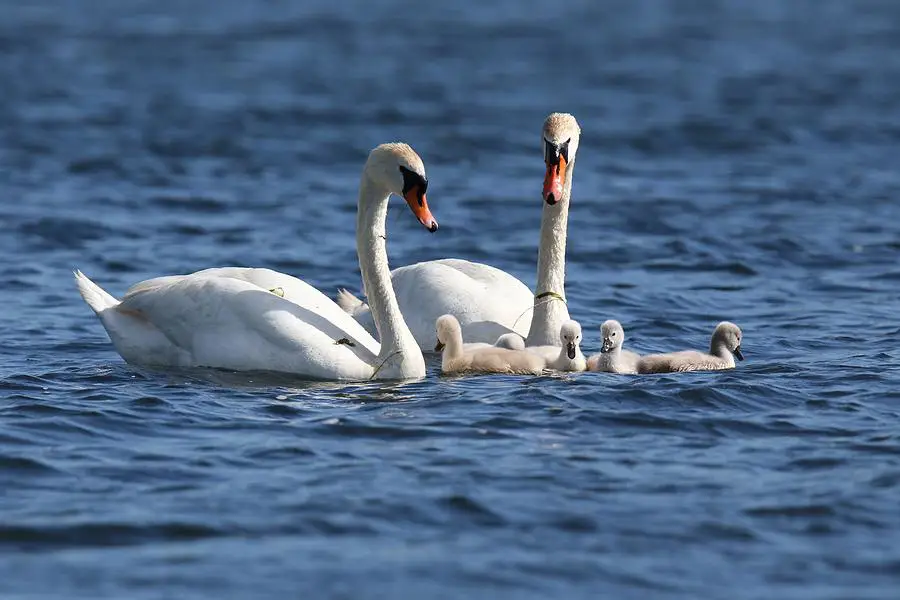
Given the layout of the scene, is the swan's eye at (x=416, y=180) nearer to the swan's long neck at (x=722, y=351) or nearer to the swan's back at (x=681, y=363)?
the swan's back at (x=681, y=363)

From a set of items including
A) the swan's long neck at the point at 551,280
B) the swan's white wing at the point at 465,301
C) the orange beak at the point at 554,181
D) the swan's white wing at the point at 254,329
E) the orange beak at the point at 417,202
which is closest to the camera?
the orange beak at the point at 417,202

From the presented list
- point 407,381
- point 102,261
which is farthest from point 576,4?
point 407,381

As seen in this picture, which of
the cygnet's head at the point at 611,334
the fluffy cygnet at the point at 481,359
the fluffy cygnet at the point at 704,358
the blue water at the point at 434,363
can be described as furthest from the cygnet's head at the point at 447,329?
the fluffy cygnet at the point at 704,358

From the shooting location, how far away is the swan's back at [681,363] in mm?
11703

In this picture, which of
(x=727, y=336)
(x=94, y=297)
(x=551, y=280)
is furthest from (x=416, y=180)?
(x=94, y=297)

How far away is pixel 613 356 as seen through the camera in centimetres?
1170

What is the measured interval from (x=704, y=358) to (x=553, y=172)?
1672mm

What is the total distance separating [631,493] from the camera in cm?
880

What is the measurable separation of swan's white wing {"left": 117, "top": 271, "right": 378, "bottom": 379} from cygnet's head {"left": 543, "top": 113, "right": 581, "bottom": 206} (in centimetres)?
165

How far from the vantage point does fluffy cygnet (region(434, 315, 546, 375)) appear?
462 inches

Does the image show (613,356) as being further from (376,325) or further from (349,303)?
(349,303)

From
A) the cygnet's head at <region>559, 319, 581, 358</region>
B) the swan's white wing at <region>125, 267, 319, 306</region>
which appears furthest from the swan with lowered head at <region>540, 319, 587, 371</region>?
the swan's white wing at <region>125, 267, 319, 306</region>

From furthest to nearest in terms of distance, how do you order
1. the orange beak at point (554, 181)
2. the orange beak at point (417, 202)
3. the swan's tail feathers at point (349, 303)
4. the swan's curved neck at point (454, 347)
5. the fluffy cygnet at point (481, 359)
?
the swan's tail feathers at point (349, 303), the orange beak at point (554, 181), the swan's curved neck at point (454, 347), the fluffy cygnet at point (481, 359), the orange beak at point (417, 202)

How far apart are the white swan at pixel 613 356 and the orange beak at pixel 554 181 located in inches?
37.3
